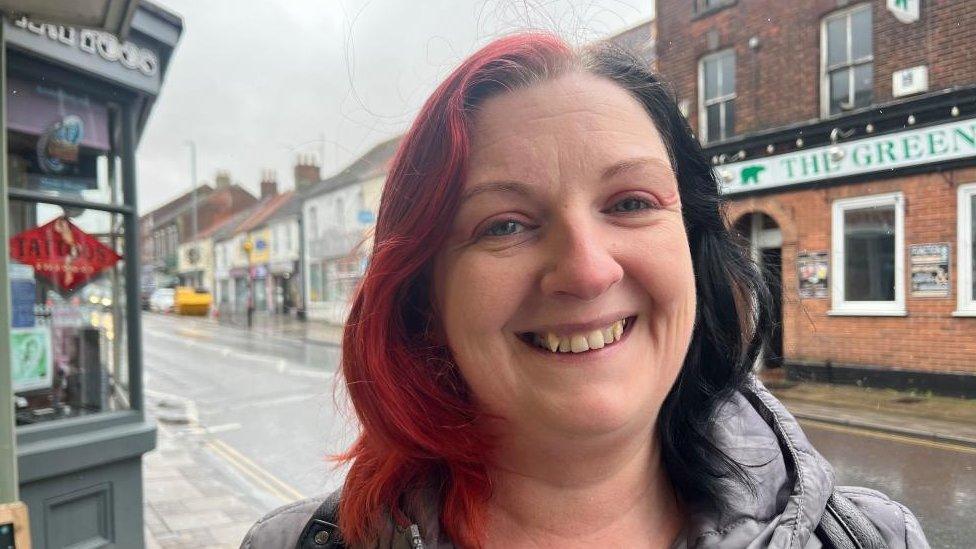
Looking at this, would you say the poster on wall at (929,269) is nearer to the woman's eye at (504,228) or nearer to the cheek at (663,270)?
the cheek at (663,270)

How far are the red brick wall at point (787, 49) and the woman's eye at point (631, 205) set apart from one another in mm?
339

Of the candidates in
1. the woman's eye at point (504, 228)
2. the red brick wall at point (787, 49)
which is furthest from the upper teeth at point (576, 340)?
the red brick wall at point (787, 49)

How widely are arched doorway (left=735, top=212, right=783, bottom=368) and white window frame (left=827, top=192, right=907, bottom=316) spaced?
126 millimetres

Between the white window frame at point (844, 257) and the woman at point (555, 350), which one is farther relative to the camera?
the white window frame at point (844, 257)

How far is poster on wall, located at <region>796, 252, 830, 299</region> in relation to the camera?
1.41 metres

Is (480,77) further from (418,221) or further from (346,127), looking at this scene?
(346,127)

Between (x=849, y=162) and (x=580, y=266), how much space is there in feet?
3.73

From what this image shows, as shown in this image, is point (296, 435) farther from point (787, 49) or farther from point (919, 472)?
point (787, 49)

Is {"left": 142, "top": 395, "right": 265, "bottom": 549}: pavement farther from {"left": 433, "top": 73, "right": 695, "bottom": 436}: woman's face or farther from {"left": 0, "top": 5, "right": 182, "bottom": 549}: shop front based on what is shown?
{"left": 433, "top": 73, "right": 695, "bottom": 436}: woman's face

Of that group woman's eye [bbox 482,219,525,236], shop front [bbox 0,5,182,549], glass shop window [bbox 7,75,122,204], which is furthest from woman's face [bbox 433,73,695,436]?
glass shop window [bbox 7,75,122,204]

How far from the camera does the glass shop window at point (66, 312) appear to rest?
3488 millimetres

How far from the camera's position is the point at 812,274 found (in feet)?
4.70

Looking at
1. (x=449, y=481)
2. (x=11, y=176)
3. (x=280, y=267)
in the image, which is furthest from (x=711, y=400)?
(x=280, y=267)

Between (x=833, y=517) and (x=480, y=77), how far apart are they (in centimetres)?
88
